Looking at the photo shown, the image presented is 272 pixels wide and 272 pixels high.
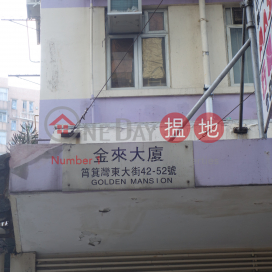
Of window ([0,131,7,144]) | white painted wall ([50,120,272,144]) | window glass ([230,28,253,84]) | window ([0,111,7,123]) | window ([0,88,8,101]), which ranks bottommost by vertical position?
white painted wall ([50,120,272,144])

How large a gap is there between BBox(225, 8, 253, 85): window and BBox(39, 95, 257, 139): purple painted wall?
1.73 ft

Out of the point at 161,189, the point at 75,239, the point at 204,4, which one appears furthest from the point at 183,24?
the point at 75,239

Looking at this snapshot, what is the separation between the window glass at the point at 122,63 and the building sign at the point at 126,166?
9.32 ft

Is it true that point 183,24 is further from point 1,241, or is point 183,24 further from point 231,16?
point 1,241

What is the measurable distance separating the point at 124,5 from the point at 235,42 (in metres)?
2.36

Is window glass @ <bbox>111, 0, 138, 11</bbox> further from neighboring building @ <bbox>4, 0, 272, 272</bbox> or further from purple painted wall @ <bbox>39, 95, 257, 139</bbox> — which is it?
purple painted wall @ <bbox>39, 95, 257, 139</bbox>

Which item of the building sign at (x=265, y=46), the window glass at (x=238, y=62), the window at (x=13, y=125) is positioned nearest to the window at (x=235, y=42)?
the window glass at (x=238, y=62)

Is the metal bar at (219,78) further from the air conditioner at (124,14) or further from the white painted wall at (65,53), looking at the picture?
the white painted wall at (65,53)

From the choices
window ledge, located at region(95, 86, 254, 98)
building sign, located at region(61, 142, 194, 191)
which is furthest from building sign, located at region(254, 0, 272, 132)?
window ledge, located at region(95, 86, 254, 98)

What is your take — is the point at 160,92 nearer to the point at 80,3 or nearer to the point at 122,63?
the point at 122,63

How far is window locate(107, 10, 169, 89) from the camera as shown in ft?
24.1

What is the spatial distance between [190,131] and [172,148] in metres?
1.77

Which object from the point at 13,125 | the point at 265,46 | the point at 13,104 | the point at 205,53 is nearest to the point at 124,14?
the point at 205,53

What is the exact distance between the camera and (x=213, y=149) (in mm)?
4750
